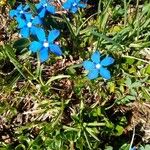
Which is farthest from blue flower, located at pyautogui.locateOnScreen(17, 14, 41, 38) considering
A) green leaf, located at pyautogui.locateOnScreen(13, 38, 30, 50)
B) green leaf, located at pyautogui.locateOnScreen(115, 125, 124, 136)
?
green leaf, located at pyautogui.locateOnScreen(115, 125, 124, 136)

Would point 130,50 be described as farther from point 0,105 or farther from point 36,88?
point 0,105

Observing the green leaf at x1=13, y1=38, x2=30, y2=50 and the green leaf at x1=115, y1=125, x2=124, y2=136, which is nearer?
the green leaf at x1=115, y1=125, x2=124, y2=136

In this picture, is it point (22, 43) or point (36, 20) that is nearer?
point (36, 20)

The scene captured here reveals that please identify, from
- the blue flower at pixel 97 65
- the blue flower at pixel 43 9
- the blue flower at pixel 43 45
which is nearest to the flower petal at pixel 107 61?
the blue flower at pixel 97 65

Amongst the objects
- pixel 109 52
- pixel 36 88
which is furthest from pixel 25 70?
pixel 109 52

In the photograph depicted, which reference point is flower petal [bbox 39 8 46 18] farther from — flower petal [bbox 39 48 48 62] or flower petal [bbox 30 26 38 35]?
flower petal [bbox 39 48 48 62]

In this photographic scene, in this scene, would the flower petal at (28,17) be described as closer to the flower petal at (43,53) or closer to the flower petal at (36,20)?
the flower petal at (36,20)

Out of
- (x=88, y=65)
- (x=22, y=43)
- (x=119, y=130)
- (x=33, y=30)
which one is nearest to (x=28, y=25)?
(x=33, y=30)

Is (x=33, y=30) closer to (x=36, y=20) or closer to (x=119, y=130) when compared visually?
(x=36, y=20)
